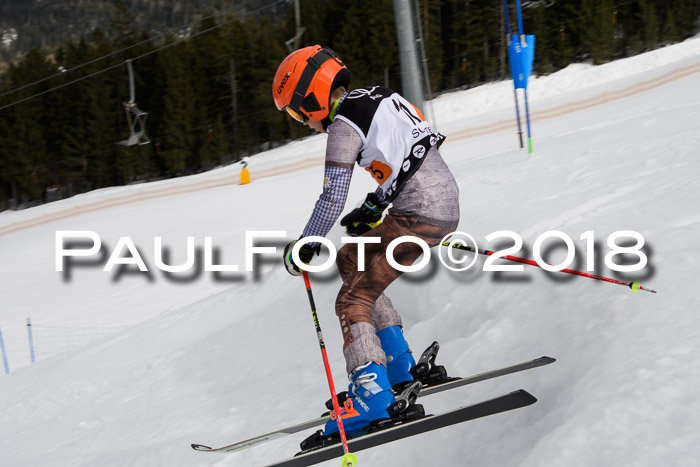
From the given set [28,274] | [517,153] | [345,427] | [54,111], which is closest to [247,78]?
[54,111]

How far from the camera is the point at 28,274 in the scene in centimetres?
1593

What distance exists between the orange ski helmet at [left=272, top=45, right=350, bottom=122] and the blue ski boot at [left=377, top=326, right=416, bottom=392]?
121cm

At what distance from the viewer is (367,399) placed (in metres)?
3.00

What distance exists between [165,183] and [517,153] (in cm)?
2513

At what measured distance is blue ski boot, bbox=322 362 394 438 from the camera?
2982 millimetres

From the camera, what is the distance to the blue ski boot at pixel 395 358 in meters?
3.38

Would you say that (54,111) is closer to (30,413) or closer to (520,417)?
(30,413)

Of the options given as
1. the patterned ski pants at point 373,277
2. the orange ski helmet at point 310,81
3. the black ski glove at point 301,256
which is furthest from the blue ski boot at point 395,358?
the orange ski helmet at point 310,81

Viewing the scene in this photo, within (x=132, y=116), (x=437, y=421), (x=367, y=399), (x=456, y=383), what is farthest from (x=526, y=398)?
(x=132, y=116)

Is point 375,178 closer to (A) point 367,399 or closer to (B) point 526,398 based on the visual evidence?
(A) point 367,399

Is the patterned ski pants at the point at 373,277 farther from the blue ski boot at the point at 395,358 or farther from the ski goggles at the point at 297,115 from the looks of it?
the ski goggles at the point at 297,115

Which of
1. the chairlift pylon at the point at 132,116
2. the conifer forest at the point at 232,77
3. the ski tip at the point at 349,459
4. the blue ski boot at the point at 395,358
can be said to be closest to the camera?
the ski tip at the point at 349,459

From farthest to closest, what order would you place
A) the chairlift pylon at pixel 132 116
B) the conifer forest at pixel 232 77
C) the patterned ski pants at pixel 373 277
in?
the conifer forest at pixel 232 77
the chairlift pylon at pixel 132 116
the patterned ski pants at pixel 373 277

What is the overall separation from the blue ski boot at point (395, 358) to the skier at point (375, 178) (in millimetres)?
149
